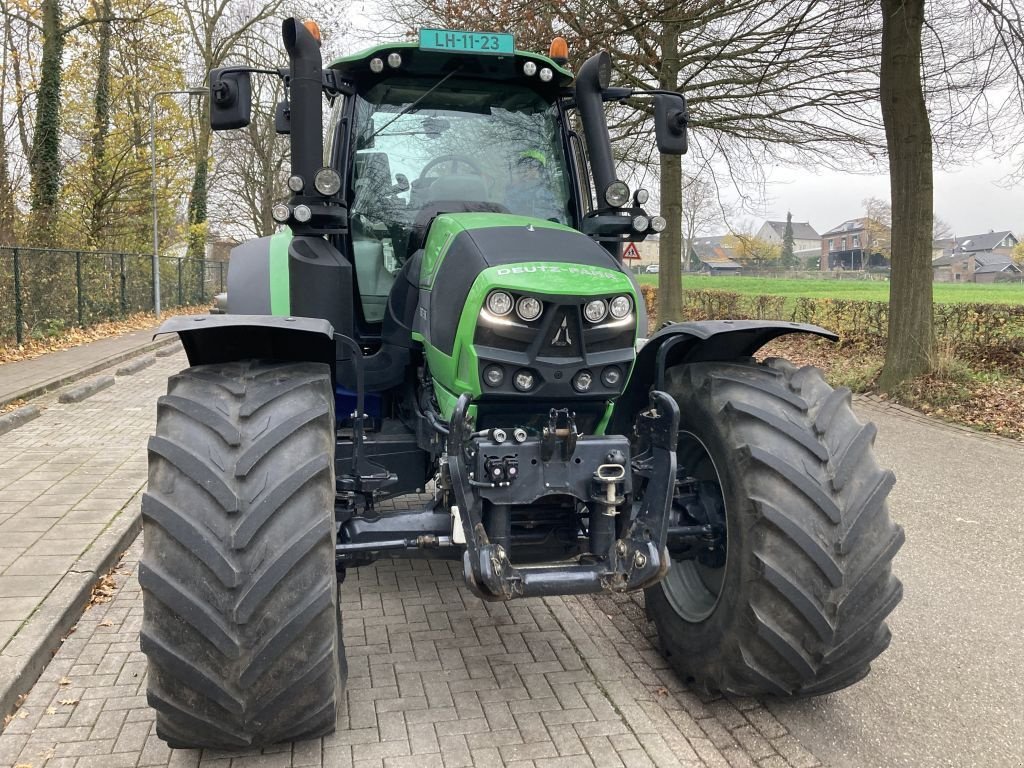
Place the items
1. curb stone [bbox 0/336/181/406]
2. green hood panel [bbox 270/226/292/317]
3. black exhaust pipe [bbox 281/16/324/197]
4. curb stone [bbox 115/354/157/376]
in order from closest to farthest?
black exhaust pipe [bbox 281/16/324/197] < green hood panel [bbox 270/226/292/317] < curb stone [bbox 0/336/181/406] < curb stone [bbox 115/354/157/376]

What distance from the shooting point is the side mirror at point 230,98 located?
368 cm

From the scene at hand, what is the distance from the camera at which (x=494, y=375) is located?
3.09 metres

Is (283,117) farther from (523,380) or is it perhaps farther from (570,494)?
(570,494)

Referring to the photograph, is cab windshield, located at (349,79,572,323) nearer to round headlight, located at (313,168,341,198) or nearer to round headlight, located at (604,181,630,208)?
round headlight, located at (604,181,630,208)

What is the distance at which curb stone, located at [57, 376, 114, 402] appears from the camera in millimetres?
10336

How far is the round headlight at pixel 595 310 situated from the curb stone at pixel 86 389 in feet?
30.2

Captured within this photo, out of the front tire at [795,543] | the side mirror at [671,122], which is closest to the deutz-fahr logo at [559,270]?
the front tire at [795,543]

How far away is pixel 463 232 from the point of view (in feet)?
11.2

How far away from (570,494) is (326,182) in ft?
5.73

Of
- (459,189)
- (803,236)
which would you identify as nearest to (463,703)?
(459,189)

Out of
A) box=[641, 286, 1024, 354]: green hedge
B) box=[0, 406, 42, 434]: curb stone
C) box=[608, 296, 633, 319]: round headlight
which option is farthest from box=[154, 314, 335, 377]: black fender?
box=[641, 286, 1024, 354]: green hedge

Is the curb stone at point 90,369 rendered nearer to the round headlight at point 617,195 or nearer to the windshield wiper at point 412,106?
the windshield wiper at point 412,106

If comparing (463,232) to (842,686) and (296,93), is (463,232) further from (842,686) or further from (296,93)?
(842,686)

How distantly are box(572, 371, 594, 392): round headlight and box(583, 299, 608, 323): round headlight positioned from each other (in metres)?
0.21
